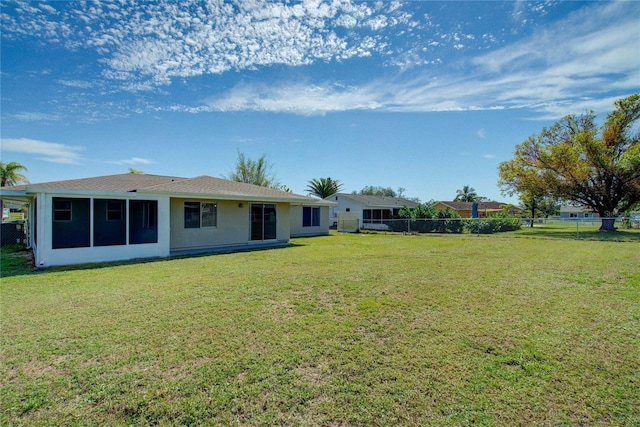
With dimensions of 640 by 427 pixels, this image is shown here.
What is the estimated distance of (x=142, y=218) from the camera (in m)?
11.7

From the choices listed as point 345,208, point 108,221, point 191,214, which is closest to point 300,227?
point 191,214

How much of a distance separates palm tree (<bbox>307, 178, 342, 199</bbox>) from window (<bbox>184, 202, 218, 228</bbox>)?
24573 millimetres

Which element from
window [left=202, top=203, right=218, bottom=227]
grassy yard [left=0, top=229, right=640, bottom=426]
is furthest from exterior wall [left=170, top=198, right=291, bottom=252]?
grassy yard [left=0, top=229, right=640, bottom=426]

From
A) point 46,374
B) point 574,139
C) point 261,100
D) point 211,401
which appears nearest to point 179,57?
A: point 261,100

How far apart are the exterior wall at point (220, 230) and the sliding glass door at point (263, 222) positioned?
21cm

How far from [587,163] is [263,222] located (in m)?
24.7

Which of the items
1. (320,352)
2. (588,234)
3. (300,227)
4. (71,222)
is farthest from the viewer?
(300,227)

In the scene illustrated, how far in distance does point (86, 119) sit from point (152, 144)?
5.55 meters

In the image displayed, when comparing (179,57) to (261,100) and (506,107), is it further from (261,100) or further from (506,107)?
(506,107)

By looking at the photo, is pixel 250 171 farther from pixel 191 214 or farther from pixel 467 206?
pixel 467 206

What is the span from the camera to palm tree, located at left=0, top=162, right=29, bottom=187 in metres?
31.0

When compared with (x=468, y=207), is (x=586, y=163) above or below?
above

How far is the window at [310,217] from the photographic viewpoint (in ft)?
67.2

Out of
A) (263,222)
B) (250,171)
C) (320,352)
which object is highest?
(250,171)
